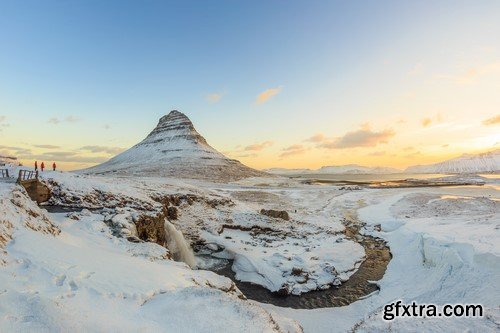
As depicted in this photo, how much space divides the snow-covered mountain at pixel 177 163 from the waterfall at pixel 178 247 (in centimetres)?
8742

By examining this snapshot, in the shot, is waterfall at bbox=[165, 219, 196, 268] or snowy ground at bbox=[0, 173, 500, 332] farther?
waterfall at bbox=[165, 219, 196, 268]

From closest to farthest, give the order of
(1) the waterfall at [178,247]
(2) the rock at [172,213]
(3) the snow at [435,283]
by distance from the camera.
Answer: (3) the snow at [435,283] < (1) the waterfall at [178,247] < (2) the rock at [172,213]

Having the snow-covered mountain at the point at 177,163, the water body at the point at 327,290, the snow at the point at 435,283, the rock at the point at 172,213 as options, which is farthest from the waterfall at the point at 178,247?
the snow-covered mountain at the point at 177,163

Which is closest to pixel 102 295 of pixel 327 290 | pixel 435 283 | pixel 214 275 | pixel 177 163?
pixel 214 275

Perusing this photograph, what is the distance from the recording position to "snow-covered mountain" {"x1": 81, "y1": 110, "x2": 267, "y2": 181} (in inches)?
5007

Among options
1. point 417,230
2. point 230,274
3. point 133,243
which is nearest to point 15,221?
point 133,243

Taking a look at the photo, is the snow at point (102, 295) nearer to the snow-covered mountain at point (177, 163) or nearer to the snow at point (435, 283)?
the snow at point (435, 283)

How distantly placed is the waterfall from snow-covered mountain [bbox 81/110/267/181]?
8742cm

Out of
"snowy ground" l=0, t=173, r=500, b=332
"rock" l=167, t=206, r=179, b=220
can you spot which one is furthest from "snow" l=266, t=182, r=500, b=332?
"rock" l=167, t=206, r=179, b=220

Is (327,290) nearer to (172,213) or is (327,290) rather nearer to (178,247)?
(178,247)

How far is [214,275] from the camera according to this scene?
14.7 metres

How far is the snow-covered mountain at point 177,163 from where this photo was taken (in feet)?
417

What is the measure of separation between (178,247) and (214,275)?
10.4 metres

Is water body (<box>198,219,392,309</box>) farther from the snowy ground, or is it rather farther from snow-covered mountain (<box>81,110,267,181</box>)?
snow-covered mountain (<box>81,110,267,181</box>)
